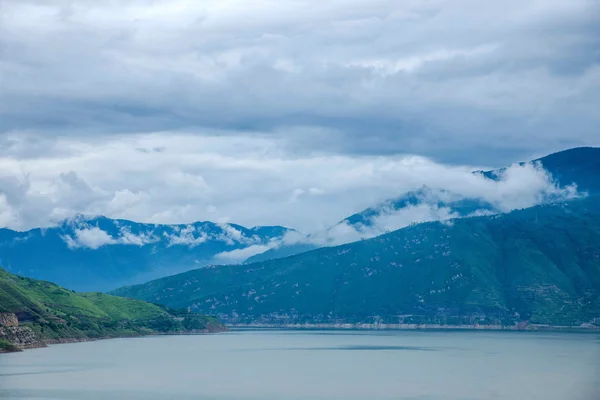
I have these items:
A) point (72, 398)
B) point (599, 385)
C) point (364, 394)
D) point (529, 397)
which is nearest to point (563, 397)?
point (529, 397)

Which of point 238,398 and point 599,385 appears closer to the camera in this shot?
point 238,398

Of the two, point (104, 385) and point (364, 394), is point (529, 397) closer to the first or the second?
point (364, 394)

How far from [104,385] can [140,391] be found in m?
15.8

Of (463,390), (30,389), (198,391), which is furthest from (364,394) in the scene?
(30,389)

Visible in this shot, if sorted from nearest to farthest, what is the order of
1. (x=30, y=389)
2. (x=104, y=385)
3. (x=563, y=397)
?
(x=563, y=397) < (x=30, y=389) < (x=104, y=385)

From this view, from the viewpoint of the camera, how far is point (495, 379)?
198500mm

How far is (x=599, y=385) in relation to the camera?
179 m

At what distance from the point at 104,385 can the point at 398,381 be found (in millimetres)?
60833

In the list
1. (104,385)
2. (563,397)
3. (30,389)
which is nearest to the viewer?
(563,397)

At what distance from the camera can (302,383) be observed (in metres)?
193

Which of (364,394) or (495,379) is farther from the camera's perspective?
(495,379)

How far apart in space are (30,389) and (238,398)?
40.9 m

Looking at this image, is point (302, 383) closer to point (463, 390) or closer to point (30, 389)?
point (463, 390)

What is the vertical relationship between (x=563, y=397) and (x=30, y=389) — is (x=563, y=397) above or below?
below
